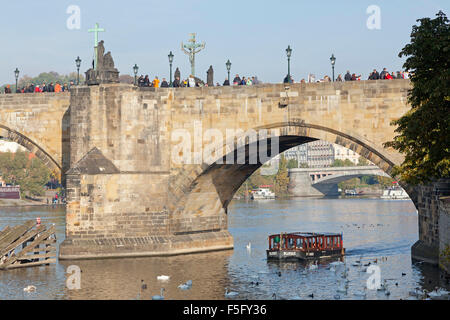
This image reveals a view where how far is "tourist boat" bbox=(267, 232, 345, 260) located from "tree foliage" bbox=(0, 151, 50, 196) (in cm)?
9306

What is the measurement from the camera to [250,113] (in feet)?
152

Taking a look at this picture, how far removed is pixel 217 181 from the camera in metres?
50.7

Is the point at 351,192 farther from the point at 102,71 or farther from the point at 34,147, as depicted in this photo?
the point at 102,71

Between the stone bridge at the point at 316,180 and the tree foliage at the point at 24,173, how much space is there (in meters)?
52.9

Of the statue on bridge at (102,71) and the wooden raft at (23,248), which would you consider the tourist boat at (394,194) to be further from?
the wooden raft at (23,248)

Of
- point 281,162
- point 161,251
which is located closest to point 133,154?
point 161,251

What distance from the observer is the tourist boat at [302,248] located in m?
46.5

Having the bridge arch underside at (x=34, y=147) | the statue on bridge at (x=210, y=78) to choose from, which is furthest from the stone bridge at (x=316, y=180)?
the bridge arch underside at (x=34, y=147)

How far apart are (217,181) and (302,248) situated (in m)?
7.58

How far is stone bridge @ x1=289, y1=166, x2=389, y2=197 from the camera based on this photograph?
154625mm

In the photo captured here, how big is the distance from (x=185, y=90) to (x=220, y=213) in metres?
9.59

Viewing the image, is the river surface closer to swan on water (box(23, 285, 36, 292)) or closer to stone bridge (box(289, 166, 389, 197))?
swan on water (box(23, 285, 36, 292))

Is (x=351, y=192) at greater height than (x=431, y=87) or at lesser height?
lesser

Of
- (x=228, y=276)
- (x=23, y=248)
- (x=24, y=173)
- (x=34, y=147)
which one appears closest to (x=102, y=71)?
(x=34, y=147)
